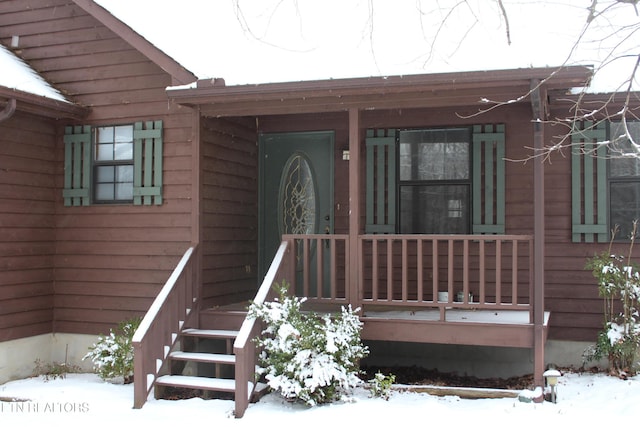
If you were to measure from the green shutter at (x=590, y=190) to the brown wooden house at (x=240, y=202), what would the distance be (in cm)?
2

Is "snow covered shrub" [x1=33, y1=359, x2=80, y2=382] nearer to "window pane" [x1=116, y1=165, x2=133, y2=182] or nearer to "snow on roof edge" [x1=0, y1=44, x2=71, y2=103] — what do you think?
"window pane" [x1=116, y1=165, x2=133, y2=182]

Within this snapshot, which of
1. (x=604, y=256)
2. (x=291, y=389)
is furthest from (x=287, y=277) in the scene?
(x=604, y=256)

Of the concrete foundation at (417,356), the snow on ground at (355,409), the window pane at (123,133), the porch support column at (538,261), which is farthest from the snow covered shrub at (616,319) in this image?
the window pane at (123,133)

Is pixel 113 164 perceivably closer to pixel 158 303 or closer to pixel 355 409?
pixel 158 303

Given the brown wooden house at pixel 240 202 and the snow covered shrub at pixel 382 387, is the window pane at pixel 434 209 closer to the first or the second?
the brown wooden house at pixel 240 202

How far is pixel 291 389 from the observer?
615 cm

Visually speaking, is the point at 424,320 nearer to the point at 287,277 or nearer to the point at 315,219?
the point at 287,277

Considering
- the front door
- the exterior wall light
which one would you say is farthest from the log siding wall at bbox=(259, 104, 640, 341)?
the front door

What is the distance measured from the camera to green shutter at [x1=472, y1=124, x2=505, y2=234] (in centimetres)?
792

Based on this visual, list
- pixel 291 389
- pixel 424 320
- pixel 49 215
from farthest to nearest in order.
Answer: pixel 49 215
pixel 424 320
pixel 291 389

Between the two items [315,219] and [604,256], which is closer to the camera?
[604,256]

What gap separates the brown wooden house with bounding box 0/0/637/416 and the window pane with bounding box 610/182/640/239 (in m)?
0.04

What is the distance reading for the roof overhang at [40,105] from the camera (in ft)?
24.7

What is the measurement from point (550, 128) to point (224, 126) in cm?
384
